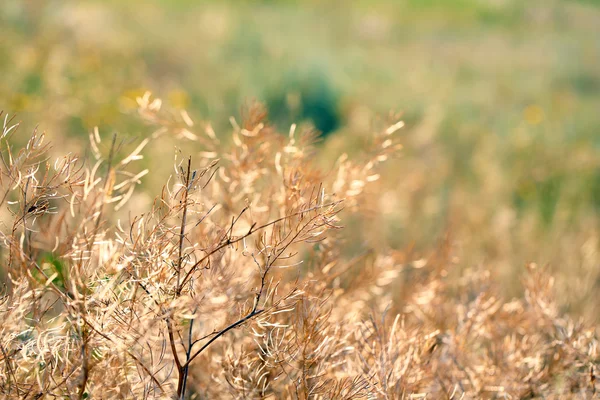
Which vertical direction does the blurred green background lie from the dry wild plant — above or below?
below

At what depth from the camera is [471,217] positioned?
150 inches

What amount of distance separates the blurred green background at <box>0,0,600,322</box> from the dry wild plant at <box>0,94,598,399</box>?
335 mm

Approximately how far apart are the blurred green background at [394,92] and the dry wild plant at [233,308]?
1.10ft

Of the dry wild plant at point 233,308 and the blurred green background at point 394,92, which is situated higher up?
the dry wild plant at point 233,308

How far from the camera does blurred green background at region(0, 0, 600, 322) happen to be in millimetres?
3578

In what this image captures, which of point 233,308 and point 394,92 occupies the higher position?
point 233,308

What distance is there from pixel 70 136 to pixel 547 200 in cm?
371

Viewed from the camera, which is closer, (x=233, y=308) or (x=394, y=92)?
(x=233, y=308)

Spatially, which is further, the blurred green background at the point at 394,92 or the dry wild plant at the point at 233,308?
the blurred green background at the point at 394,92

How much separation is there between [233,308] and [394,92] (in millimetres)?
6634

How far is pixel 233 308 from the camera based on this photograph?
1085 mm

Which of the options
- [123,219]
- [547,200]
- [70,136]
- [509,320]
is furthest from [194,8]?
[509,320]

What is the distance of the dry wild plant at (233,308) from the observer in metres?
0.95

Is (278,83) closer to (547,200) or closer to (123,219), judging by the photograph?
(547,200)
